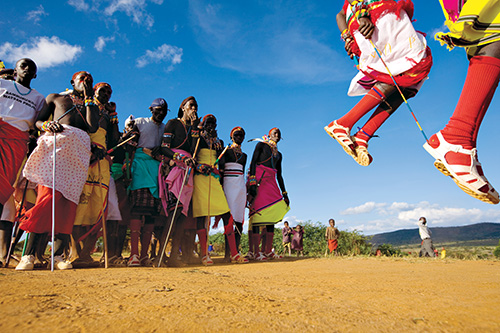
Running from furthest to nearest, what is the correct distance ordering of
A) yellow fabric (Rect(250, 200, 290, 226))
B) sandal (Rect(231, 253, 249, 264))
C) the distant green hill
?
the distant green hill
yellow fabric (Rect(250, 200, 290, 226))
sandal (Rect(231, 253, 249, 264))

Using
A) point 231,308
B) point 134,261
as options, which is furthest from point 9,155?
point 231,308

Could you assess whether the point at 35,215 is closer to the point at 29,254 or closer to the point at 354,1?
the point at 29,254

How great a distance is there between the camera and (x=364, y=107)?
318 cm

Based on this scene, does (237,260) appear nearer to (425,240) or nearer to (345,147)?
(345,147)

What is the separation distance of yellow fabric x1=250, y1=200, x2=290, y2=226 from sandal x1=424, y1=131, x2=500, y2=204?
14.4 ft

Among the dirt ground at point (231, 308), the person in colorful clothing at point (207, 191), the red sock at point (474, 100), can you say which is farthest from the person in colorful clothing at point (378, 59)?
the person in colorful clothing at point (207, 191)

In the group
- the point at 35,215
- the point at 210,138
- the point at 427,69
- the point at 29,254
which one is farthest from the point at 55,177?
the point at 427,69

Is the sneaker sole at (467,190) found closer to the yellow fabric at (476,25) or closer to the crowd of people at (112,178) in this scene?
the yellow fabric at (476,25)

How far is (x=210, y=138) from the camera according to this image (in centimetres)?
548

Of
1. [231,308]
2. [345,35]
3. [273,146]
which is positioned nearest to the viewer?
[231,308]

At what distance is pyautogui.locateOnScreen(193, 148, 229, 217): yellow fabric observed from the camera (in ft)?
17.1

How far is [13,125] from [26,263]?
1.61 metres

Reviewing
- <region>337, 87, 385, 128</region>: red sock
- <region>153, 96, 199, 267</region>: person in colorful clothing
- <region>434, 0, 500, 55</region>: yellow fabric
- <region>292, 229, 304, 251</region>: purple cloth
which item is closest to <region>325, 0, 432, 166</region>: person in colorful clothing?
<region>337, 87, 385, 128</region>: red sock

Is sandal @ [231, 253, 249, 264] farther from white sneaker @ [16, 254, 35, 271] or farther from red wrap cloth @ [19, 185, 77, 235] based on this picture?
white sneaker @ [16, 254, 35, 271]
